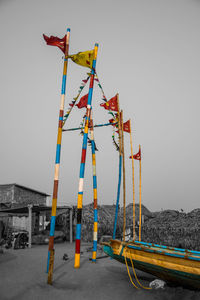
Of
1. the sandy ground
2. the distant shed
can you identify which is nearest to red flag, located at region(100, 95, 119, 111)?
the sandy ground

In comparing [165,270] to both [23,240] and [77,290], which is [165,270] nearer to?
[77,290]

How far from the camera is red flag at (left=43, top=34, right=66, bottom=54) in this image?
26.9 ft

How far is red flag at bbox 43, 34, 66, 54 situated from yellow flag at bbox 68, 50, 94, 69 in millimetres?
549

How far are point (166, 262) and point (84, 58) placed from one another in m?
7.63

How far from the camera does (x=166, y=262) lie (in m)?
6.19

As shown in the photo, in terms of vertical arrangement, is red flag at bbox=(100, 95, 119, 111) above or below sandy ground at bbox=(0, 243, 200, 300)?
above

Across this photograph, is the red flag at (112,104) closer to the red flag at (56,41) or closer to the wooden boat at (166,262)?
the red flag at (56,41)

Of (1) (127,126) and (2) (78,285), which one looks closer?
(2) (78,285)

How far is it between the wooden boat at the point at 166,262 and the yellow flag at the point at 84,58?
6.88 meters

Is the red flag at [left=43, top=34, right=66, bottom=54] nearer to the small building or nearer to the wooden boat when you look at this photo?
the wooden boat

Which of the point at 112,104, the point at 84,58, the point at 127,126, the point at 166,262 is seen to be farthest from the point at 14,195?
the point at 166,262

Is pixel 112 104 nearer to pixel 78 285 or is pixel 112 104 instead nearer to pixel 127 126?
pixel 127 126

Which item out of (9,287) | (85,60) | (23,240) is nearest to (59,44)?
(85,60)

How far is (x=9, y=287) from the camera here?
20.0 ft
